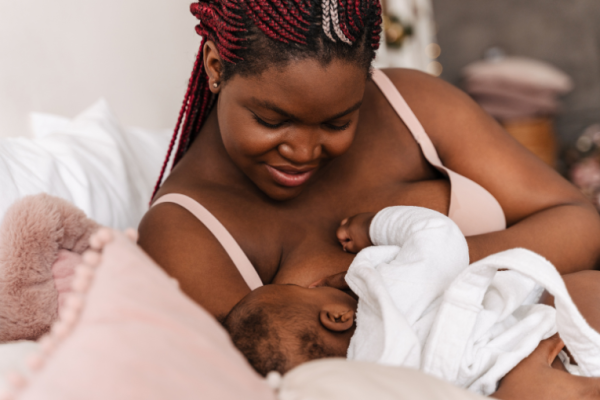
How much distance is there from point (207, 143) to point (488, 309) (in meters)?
0.77

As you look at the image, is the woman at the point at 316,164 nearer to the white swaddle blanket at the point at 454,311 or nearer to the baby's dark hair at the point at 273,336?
the white swaddle blanket at the point at 454,311

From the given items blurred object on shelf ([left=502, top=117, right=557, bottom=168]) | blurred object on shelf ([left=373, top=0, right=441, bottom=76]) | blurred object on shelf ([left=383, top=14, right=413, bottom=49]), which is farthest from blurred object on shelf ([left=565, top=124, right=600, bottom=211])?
blurred object on shelf ([left=383, top=14, right=413, bottom=49])

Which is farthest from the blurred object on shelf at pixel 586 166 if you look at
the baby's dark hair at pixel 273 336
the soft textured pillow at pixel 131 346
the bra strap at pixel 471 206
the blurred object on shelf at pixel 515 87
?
the soft textured pillow at pixel 131 346

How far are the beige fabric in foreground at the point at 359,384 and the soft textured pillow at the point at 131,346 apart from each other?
1.5 inches

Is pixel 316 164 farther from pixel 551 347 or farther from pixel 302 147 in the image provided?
pixel 551 347

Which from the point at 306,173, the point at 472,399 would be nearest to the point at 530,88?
the point at 306,173

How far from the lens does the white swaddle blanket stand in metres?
0.73

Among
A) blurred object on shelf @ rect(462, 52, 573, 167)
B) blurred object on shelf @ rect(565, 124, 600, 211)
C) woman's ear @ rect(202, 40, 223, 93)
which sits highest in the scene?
woman's ear @ rect(202, 40, 223, 93)

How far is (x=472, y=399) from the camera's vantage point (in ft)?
1.80

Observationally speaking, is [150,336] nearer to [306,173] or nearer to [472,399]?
[472,399]

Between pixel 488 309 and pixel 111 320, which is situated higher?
pixel 111 320

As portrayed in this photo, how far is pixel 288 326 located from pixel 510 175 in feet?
Answer: 2.51

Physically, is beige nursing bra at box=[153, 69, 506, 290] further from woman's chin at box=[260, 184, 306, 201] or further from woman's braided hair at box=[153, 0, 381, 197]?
woman's braided hair at box=[153, 0, 381, 197]

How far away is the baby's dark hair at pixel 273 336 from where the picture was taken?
790mm
